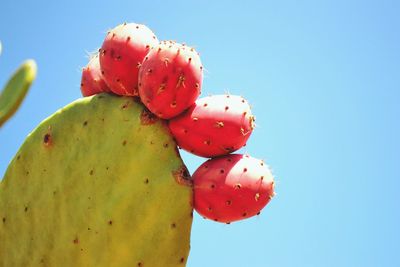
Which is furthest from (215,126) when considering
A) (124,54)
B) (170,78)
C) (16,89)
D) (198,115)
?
(16,89)

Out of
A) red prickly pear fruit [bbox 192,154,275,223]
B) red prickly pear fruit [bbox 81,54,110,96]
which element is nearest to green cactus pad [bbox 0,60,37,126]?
red prickly pear fruit [bbox 192,154,275,223]

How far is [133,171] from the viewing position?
1.85 meters

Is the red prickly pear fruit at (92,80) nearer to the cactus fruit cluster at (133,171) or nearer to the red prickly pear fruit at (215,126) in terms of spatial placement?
the cactus fruit cluster at (133,171)

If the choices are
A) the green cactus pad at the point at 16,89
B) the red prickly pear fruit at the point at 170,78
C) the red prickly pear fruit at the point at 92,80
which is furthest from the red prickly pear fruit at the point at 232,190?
the green cactus pad at the point at 16,89

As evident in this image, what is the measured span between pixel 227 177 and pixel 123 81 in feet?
1.70

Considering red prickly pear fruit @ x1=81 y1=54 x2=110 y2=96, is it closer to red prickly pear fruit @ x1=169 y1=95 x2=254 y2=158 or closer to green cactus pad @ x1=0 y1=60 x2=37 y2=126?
red prickly pear fruit @ x1=169 y1=95 x2=254 y2=158

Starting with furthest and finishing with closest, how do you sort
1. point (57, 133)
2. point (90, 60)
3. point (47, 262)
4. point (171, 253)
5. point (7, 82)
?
1. point (90, 60)
2. point (57, 133)
3. point (47, 262)
4. point (171, 253)
5. point (7, 82)

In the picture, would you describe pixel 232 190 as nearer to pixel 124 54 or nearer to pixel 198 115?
pixel 198 115

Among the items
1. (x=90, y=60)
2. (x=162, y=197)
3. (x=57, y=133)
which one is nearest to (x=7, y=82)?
(x=162, y=197)

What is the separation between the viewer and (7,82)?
45.6 inches

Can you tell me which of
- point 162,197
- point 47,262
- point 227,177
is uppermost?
point 227,177

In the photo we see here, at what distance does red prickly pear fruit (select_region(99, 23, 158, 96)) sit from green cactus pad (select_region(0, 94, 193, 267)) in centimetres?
7

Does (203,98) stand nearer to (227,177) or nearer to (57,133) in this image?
(227,177)

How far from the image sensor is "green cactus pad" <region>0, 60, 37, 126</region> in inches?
43.4
